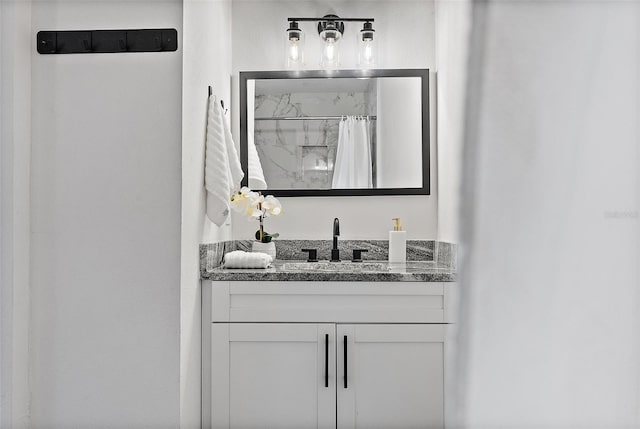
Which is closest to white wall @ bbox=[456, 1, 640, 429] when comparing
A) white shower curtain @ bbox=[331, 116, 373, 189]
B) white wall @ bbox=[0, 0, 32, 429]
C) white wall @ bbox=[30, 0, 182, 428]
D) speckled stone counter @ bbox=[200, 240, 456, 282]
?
speckled stone counter @ bbox=[200, 240, 456, 282]

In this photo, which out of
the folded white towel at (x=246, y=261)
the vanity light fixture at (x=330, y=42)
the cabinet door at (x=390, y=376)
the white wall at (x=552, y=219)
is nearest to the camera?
the white wall at (x=552, y=219)

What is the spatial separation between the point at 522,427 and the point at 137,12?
1.74 m

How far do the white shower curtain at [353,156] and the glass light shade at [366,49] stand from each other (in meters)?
0.24

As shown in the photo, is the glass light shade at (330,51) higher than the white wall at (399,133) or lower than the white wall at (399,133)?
higher

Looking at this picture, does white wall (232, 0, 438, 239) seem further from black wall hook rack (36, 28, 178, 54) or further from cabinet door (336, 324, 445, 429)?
black wall hook rack (36, 28, 178, 54)

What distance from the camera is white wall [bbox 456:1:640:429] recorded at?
0.21 ft

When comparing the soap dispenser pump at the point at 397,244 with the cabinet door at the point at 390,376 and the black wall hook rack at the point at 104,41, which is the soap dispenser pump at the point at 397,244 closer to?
the cabinet door at the point at 390,376

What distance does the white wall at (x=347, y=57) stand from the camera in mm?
2371

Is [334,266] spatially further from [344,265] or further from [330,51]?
[330,51]

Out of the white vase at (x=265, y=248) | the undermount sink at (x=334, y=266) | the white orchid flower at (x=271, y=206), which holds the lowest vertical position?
the undermount sink at (x=334, y=266)

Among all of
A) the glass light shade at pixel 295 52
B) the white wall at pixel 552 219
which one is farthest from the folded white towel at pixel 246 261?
the white wall at pixel 552 219

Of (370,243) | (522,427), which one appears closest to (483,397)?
(522,427)

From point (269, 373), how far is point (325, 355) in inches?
7.8

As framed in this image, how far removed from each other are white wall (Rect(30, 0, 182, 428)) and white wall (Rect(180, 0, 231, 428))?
0.04 meters
